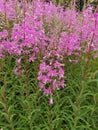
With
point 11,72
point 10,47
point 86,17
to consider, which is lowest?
point 11,72

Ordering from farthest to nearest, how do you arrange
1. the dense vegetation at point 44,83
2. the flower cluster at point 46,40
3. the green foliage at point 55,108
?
the green foliage at point 55,108
the dense vegetation at point 44,83
the flower cluster at point 46,40

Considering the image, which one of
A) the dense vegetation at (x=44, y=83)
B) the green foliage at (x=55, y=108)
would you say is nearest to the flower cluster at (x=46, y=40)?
the dense vegetation at (x=44, y=83)

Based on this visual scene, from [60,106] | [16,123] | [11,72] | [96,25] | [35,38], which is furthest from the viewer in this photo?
[11,72]

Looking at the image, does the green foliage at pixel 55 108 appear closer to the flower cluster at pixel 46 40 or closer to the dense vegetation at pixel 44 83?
the dense vegetation at pixel 44 83

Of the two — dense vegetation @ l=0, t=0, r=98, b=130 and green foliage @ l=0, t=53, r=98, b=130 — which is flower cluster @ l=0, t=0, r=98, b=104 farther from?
green foliage @ l=0, t=53, r=98, b=130

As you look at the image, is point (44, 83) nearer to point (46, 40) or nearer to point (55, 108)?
point (55, 108)

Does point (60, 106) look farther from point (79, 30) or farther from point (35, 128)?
point (79, 30)

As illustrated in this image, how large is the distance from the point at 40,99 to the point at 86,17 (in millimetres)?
1656

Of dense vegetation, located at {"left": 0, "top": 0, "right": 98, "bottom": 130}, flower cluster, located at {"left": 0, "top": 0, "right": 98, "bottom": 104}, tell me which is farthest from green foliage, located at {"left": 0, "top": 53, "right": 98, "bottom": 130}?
flower cluster, located at {"left": 0, "top": 0, "right": 98, "bottom": 104}

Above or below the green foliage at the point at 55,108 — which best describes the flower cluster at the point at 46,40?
above

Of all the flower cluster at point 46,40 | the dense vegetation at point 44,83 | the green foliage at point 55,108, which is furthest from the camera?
the green foliage at point 55,108

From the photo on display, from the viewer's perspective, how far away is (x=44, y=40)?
4.27 meters

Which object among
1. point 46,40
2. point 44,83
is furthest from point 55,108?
point 46,40

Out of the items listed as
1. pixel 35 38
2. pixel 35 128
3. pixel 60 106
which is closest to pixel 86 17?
pixel 35 38
